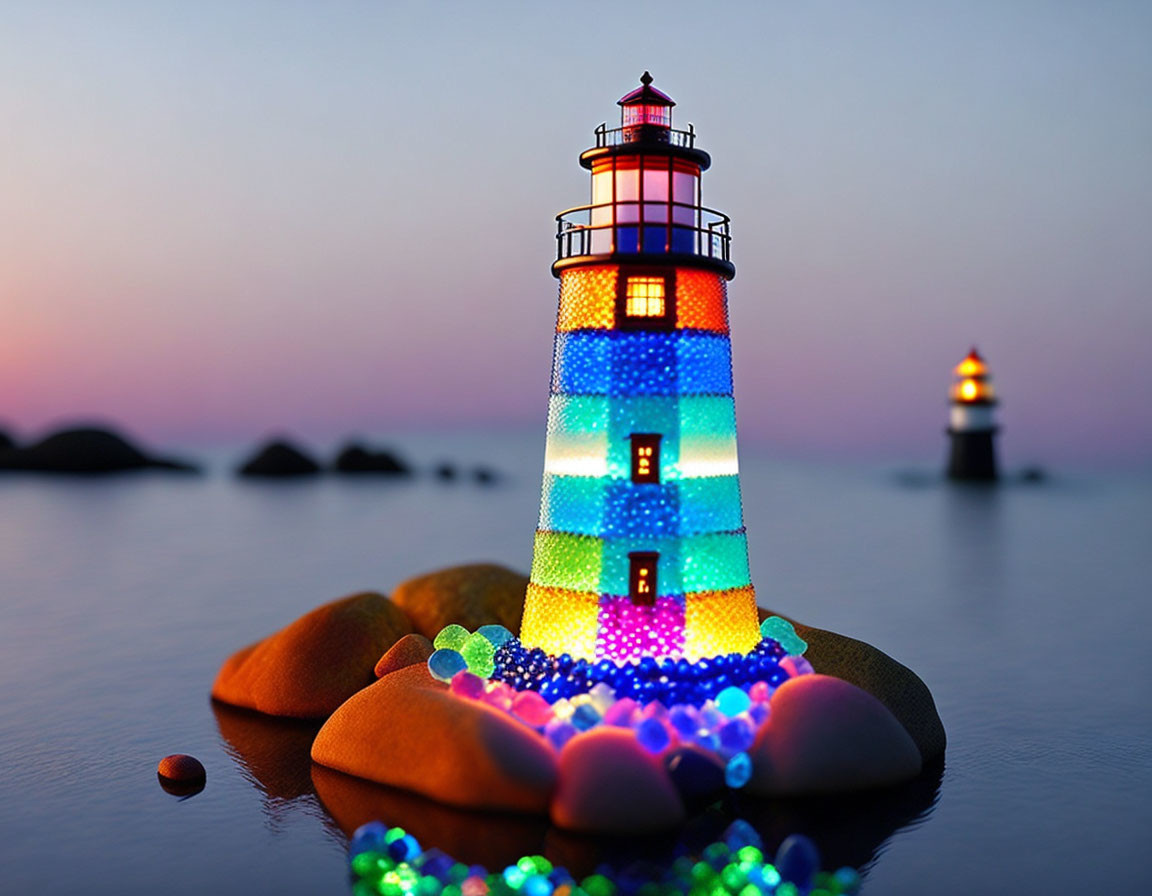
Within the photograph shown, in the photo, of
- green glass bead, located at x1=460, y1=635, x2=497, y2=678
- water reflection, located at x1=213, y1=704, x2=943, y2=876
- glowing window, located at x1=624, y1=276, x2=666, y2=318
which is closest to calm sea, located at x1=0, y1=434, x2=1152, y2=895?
water reflection, located at x1=213, y1=704, x2=943, y2=876

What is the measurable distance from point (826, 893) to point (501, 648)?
5906 millimetres

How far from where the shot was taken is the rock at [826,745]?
41.7 ft

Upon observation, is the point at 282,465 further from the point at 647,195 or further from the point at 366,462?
the point at 647,195

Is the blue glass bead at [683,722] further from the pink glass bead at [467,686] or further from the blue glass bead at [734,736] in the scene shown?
the pink glass bead at [467,686]

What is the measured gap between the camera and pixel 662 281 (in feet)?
45.9

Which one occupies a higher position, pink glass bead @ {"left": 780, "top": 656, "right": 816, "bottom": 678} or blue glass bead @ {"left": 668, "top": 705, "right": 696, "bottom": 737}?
pink glass bead @ {"left": 780, "top": 656, "right": 816, "bottom": 678}

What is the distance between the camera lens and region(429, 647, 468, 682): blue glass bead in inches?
558

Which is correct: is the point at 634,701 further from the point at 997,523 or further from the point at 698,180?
the point at 997,523

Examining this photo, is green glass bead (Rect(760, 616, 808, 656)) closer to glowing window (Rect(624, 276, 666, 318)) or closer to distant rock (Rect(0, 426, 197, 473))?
glowing window (Rect(624, 276, 666, 318))

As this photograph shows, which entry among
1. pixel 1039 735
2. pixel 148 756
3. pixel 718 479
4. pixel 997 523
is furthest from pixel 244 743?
pixel 997 523

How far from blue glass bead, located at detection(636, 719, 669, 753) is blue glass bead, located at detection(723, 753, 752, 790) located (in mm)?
846

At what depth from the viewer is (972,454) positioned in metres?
58.9

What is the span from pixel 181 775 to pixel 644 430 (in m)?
7.44

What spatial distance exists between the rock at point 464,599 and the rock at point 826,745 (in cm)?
735
